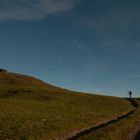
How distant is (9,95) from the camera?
8000 centimetres

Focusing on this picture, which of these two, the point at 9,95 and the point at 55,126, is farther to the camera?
the point at 9,95

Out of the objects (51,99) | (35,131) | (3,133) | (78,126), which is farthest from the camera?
(51,99)

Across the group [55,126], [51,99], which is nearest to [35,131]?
[55,126]

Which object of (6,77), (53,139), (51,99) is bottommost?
(53,139)

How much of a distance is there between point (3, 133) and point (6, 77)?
92721 mm

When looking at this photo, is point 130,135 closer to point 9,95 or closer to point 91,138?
point 91,138

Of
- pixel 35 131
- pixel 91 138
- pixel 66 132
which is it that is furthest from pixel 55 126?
pixel 91 138

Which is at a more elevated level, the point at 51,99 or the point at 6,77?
the point at 6,77

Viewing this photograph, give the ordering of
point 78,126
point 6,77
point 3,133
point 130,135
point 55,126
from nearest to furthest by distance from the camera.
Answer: point 3,133
point 130,135
point 55,126
point 78,126
point 6,77

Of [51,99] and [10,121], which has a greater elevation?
[51,99]

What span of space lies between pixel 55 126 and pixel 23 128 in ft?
15.0

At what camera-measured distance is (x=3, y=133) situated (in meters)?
31.2

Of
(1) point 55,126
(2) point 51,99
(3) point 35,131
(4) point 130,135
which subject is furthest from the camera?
(2) point 51,99

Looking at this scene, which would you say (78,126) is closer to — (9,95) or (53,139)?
(53,139)
